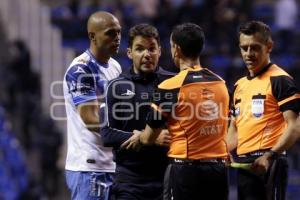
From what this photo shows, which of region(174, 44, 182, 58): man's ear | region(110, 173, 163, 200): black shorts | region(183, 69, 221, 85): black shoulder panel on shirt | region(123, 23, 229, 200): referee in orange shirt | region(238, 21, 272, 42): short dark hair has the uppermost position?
region(238, 21, 272, 42): short dark hair

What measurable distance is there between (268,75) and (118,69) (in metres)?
1.17

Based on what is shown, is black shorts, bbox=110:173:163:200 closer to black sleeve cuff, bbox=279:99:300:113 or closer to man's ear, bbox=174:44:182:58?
man's ear, bbox=174:44:182:58

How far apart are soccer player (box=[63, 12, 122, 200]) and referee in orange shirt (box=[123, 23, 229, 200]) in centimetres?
67

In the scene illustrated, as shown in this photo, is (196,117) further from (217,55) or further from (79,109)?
(217,55)

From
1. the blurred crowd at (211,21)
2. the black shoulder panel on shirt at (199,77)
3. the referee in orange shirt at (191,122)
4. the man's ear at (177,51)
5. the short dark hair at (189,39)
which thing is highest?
the blurred crowd at (211,21)

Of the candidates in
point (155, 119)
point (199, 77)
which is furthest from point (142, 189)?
point (199, 77)

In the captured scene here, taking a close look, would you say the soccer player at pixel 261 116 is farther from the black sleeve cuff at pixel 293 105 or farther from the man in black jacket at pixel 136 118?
the man in black jacket at pixel 136 118

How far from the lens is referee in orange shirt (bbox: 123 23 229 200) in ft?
21.2

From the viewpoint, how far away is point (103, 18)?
729 cm

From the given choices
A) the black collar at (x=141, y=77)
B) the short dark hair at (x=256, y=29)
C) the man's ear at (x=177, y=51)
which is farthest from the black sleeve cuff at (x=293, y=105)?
the black collar at (x=141, y=77)

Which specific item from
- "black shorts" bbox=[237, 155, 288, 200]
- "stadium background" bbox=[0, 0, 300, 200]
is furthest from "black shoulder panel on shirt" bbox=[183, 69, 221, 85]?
"stadium background" bbox=[0, 0, 300, 200]

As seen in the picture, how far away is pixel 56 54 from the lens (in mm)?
17453

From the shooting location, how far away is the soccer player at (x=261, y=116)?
6922mm

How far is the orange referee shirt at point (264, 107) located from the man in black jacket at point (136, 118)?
61 cm
